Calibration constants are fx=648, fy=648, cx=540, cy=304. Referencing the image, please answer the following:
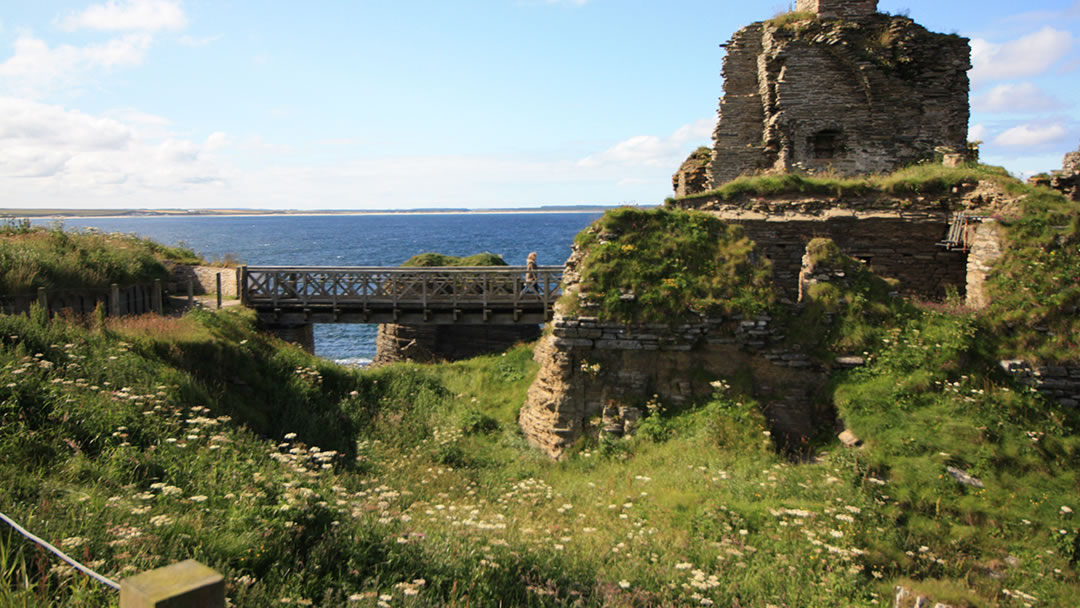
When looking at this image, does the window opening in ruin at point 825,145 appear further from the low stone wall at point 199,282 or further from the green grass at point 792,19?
the low stone wall at point 199,282

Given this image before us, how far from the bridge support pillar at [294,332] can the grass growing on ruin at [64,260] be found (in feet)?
11.0

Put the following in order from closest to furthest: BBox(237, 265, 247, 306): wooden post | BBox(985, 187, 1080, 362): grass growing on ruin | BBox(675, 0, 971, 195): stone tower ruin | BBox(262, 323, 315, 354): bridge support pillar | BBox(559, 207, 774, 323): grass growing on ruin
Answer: BBox(985, 187, 1080, 362): grass growing on ruin → BBox(559, 207, 774, 323): grass growing on ruin → BBox(675, 0, 971, 195): stone tower ruin → BBox(237, 265, 247, 306): wooden post → BBox(262, 323, 315, 354): bridge support pillar

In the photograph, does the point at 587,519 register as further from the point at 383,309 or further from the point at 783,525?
the point at 383,309

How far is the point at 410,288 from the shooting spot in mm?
19625

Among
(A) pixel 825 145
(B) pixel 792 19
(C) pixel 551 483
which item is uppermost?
(B) pixel 792 19

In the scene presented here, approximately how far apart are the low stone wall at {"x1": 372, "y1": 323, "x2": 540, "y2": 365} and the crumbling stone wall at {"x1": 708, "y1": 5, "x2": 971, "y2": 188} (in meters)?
9.99

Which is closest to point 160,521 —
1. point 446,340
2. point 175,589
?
point 175,589

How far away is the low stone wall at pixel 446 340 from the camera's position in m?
22.0

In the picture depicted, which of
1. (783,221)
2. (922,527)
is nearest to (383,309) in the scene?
(783,221)

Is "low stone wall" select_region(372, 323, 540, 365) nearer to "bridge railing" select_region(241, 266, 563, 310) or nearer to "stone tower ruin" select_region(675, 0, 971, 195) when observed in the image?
"bridge railing" select_region(241, 266, 563, 310)

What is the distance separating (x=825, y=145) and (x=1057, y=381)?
10390 millimetres

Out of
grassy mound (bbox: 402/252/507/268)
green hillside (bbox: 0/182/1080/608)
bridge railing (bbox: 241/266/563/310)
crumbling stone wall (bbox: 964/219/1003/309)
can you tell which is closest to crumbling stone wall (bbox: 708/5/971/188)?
crumbling stone wall (bbox: 964/219/1003/309)

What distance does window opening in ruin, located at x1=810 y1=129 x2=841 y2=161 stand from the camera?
60.2 feet

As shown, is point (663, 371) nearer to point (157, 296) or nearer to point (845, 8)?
point (845, 8)
